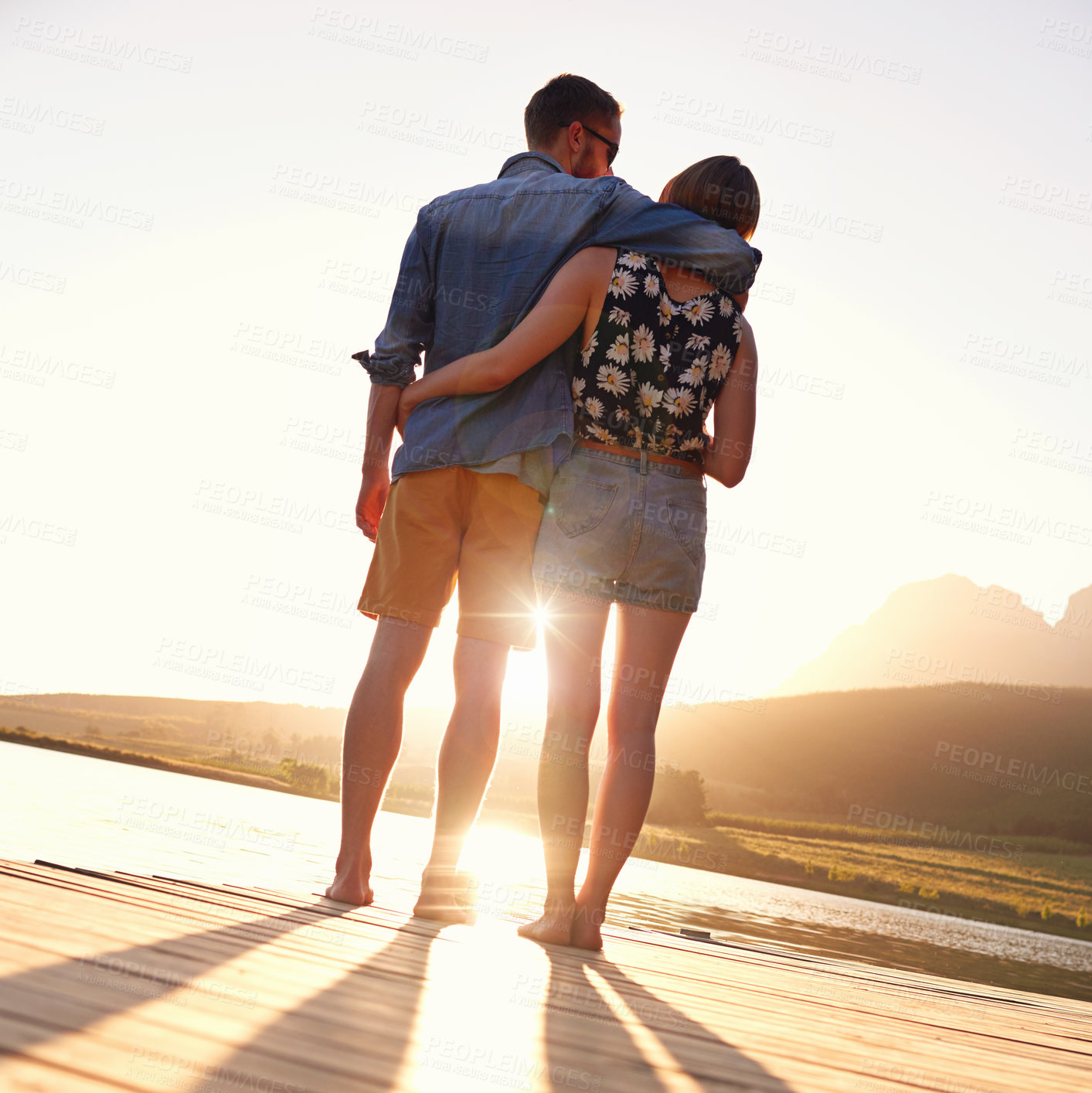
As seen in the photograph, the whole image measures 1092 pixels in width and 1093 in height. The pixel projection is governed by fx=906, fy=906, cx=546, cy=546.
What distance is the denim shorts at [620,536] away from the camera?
7.84 ft

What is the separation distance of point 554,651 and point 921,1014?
1.17 metres

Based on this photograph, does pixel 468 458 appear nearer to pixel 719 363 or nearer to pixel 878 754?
pixel 719 363

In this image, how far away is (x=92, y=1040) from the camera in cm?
77

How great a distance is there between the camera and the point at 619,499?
2.42 m

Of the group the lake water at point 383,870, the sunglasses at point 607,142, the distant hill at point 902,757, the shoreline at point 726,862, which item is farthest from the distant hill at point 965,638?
the sunglasses at point 607,142

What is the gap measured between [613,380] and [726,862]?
151 feet

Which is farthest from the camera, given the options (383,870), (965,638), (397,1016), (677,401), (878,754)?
(965,638)

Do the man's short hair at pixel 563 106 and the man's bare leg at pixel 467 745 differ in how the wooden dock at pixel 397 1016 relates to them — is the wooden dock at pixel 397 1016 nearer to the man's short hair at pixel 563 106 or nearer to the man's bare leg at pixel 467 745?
the man's bare leg at pixel 467 745

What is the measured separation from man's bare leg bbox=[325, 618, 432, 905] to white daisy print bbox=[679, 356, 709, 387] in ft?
3.28

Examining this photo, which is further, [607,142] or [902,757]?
[902,757]

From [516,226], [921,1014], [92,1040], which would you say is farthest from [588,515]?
[92,1040]

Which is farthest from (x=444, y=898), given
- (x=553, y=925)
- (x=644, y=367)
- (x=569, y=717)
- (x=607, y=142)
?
(x=607, y=142)

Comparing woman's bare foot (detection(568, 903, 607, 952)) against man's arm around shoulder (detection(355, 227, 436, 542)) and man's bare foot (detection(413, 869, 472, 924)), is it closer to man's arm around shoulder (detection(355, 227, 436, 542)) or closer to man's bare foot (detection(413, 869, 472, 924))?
man's bare foot (detection(413, 869, 472, 924))

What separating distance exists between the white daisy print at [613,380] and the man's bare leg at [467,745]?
2.52 ft
